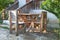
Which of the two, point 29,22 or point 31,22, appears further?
point 29,22

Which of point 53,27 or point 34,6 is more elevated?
point 34,6

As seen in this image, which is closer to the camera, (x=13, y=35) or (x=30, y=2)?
(x=13, y=35)

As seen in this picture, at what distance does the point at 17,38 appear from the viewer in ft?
34.7

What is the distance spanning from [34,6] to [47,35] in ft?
18.8

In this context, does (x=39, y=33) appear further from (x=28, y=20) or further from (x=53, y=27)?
(x=53, y=27)

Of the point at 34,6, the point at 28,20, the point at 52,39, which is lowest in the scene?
the point at 52,39

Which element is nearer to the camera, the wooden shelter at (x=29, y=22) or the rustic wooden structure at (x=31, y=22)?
the wooden shelter at (x=29, y=22)

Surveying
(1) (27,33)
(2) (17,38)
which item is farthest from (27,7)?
(2) (17,38)

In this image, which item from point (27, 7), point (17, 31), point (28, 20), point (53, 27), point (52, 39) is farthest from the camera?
point (27, 7)

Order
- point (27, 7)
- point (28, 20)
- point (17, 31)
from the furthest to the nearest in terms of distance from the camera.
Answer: point (27, 7) → point (28, 20) → point (17, 31)

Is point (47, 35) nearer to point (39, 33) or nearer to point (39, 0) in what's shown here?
point (39, 33)

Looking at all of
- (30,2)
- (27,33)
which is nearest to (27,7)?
(30,2)

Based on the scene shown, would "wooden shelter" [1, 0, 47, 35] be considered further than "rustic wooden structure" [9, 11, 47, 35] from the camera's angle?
No

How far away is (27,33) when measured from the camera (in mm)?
11781
